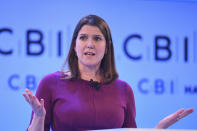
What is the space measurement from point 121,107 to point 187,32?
2352 mm

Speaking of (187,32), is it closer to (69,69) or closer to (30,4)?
(30,4)

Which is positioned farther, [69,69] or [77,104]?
[69,69]

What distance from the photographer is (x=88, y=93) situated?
224cm

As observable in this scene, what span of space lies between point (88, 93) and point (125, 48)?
74.8 inches

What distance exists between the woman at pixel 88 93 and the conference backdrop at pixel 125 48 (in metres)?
1.48

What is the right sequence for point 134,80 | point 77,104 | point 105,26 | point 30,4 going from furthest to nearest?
point 134,80 < point 30,4 < point 105,26 < point 77,104

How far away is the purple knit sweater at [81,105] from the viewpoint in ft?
6.89

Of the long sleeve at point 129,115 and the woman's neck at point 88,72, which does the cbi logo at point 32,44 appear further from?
the long sleeve at point 129,115

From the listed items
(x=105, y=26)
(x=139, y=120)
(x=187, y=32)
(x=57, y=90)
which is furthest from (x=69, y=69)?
(x=187, y=32)

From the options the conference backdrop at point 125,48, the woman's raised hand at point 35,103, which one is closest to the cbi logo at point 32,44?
the conference backdrop at point 125,48

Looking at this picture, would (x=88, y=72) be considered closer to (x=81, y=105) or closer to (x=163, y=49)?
(x=81, y=105)

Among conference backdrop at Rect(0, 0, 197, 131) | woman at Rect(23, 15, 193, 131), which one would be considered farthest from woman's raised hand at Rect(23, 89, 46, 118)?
conference backdrop at Rect(0, 0, 197, 131)

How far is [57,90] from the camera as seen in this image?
2.21 metres

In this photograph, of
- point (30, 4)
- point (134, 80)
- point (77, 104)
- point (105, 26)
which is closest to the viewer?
point (77, 104)
